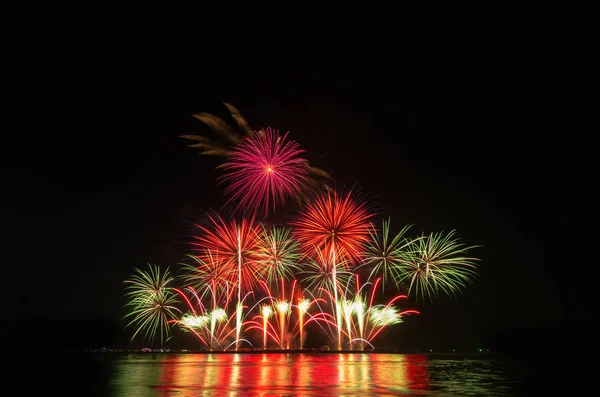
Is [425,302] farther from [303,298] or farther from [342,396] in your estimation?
[342,396]

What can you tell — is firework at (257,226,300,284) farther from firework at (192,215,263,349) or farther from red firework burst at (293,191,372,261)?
red firework burst at (293,191,372,261)

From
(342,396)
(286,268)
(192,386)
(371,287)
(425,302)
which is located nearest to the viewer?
(342,396)

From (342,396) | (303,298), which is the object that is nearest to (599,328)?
(303,298)

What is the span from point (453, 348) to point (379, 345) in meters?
8.53

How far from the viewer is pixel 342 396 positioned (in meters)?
12.1

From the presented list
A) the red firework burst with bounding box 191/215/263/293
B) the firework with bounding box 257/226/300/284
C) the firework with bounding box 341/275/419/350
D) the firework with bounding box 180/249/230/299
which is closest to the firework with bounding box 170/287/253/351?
the firework with bounding box 180/249/230/299

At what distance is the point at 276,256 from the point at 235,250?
10.4ft

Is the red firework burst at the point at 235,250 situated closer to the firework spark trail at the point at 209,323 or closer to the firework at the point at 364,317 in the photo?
the firework spark trail at the point at 209,323

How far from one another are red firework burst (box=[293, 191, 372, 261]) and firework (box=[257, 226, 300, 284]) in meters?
2.95

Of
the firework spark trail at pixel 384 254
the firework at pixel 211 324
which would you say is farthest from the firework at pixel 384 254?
the firework at pixel 211 324

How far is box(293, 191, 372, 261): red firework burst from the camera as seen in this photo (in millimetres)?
39312

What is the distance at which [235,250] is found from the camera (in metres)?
41.9

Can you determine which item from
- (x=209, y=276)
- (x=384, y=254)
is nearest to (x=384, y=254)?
(x=384, y=254)

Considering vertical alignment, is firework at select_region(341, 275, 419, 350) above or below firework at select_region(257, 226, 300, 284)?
below
